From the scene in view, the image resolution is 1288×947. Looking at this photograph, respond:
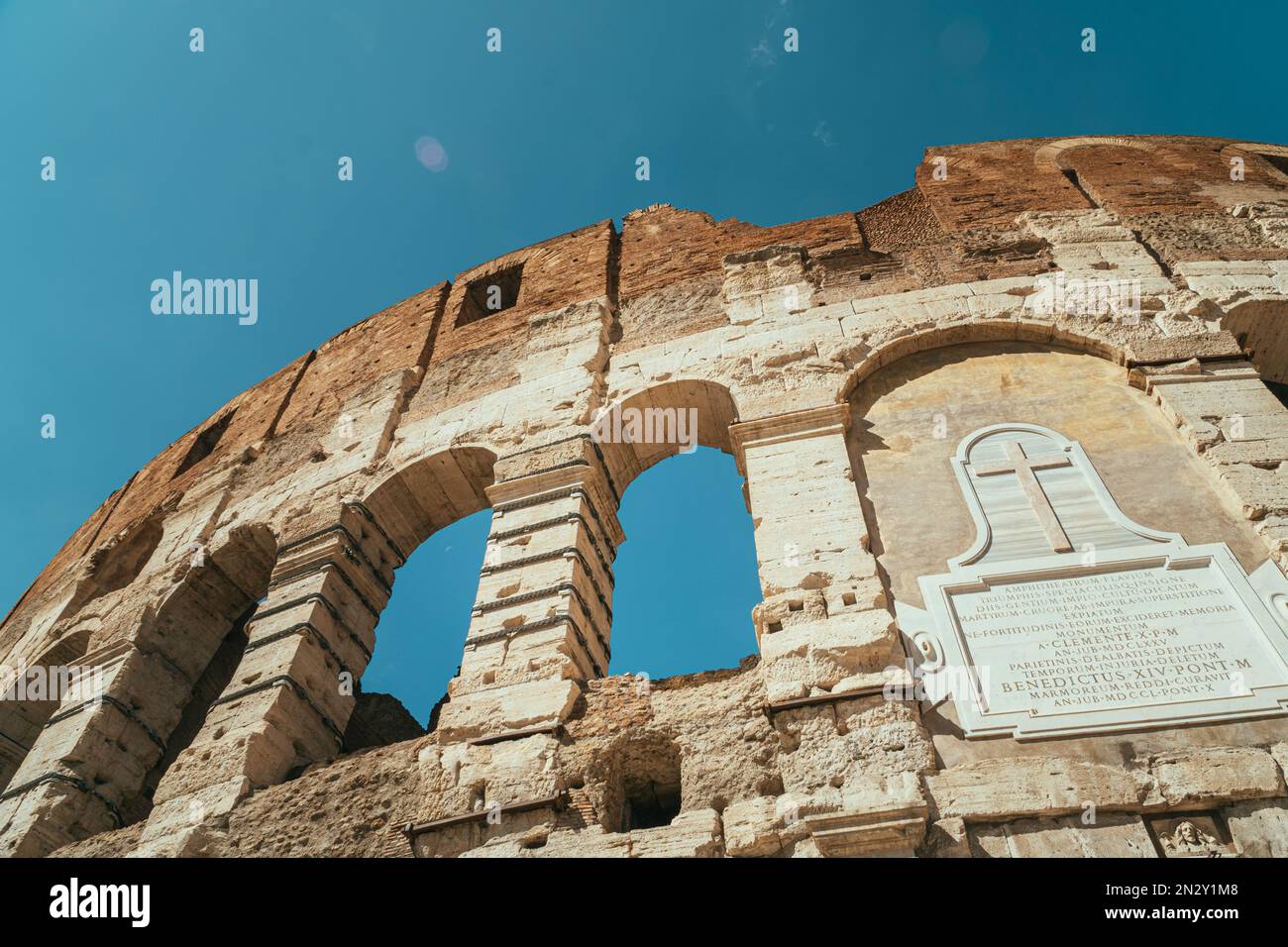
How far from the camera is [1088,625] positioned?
5.53 metres

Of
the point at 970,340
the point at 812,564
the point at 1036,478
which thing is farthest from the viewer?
the point at 970,340

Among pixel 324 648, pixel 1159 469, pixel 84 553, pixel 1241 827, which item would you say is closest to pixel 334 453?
pixel 324 648

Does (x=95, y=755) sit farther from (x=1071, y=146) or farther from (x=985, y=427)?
(x=1071, y=146)

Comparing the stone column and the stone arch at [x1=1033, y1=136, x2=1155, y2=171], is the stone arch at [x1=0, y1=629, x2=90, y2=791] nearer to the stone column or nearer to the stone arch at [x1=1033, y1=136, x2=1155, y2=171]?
the stone column

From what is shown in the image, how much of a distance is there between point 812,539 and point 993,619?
1296 millimetres

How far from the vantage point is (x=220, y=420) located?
1287 cm

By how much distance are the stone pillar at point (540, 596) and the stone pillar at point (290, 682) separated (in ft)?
5.11

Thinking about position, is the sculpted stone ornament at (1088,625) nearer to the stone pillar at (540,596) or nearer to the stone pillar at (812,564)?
the stone pillar at (812,564)

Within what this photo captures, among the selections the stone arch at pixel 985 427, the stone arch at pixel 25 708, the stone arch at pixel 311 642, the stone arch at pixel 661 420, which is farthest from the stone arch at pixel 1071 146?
the stone arch at pixel 25 708

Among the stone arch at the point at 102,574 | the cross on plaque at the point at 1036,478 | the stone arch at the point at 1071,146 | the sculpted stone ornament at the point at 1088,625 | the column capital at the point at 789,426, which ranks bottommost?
the sculpted stone ornament at the point at 1088,625

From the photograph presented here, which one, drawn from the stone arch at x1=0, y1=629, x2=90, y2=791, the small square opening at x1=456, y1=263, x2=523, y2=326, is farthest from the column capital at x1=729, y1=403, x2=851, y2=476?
the stone arch at x1=0, y1=629, x2=90, y2=791

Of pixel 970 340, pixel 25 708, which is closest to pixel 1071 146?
pixel 970 340

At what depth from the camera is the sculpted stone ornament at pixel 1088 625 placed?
5098 mm

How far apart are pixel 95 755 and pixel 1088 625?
7639 millimetres
